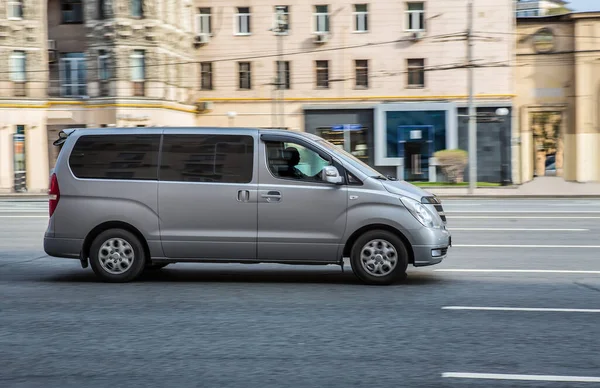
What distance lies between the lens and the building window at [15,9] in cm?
4453

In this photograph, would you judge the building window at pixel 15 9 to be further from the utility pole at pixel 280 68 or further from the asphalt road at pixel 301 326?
the asphalt road at pixel 301 326

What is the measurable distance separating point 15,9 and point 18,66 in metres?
2.70

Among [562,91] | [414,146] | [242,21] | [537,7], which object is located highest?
[537,7]

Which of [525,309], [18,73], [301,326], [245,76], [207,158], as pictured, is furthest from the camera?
[245,76]

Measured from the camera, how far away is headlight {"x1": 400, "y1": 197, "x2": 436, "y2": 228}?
Answer: 34.7 feet

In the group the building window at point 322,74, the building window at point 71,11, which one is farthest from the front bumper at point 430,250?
the building window at point 71,11

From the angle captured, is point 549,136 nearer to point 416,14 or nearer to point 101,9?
point 416,14

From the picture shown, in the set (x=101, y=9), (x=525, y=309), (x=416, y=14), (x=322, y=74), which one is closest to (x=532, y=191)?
(x=416, y=14)

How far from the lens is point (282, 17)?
48094mm

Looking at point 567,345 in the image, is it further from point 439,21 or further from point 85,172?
point 439,21

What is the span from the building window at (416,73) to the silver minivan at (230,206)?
3751 cm

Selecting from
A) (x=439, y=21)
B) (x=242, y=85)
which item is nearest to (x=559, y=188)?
(x=439, y=21)

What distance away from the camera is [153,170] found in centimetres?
1107

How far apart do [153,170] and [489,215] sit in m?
13.5
